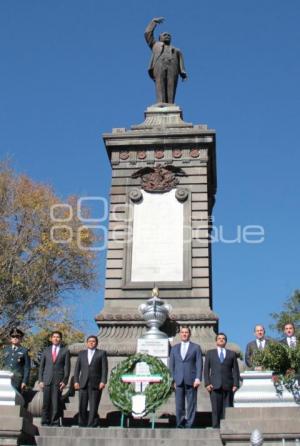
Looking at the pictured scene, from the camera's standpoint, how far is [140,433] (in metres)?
10.9

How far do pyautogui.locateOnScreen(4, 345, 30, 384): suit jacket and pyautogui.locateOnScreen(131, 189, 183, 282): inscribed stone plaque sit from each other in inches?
233

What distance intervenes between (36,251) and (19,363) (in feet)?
61.2

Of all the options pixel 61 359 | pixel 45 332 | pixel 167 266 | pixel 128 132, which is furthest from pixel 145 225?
pixel 45 332

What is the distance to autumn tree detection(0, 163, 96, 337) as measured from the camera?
30.2m

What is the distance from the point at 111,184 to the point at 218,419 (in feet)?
30.9

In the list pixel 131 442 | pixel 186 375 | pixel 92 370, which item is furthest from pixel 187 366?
pixel 131 442

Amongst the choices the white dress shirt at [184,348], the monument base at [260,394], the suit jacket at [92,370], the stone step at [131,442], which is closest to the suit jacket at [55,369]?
the suit jacket at [92,370]

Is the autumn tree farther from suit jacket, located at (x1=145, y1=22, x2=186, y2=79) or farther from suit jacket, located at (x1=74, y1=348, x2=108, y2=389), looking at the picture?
suit jacket, located at (x1=74, y1=348, x2=108, y2=389)

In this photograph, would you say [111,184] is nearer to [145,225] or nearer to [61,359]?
[145,225]

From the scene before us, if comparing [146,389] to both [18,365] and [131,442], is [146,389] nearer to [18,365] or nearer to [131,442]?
[131,442]

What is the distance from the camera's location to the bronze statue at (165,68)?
2159cm

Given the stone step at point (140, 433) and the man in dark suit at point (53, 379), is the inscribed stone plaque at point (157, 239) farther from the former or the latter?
the stone step at point (140, 433)

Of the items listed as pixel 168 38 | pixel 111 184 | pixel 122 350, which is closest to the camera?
Answer: pixel 122 350

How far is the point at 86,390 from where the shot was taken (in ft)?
40.2
